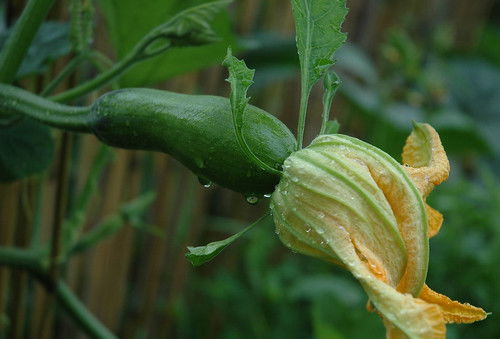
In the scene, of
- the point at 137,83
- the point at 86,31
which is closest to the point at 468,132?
the point at 137,83

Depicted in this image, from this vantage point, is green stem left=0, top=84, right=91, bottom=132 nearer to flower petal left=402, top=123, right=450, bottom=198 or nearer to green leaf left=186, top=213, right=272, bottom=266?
green leaf left=186, top=213, right=272, bottom=266

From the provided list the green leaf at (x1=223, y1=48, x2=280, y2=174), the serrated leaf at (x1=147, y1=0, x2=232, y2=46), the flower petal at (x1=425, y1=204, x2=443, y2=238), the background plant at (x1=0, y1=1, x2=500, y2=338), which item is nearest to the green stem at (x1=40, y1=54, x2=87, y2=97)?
the background plant at (x1=0, y1=1, x2=500, y2=338)

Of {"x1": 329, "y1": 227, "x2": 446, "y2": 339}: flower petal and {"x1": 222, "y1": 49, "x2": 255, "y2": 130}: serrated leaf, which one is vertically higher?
{"x1": 222, "y1": 49, "x2": 255, "y2": 130}: serrated leaf

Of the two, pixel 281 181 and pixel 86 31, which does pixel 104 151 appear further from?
pixel 281 181

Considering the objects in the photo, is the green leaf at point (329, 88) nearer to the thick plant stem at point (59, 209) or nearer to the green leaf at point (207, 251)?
the green leaf at point (207, 251)

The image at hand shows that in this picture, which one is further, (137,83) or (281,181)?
(137,83)

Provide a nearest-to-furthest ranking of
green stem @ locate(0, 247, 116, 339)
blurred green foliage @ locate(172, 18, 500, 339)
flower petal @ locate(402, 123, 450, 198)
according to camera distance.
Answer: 1. flower petal @ locate(402, 123, 450, 198)
2. green stem @ locate(0, 247, 116, 339)
3. blurred green foliage @ locate(172, 18, 500, 339)
